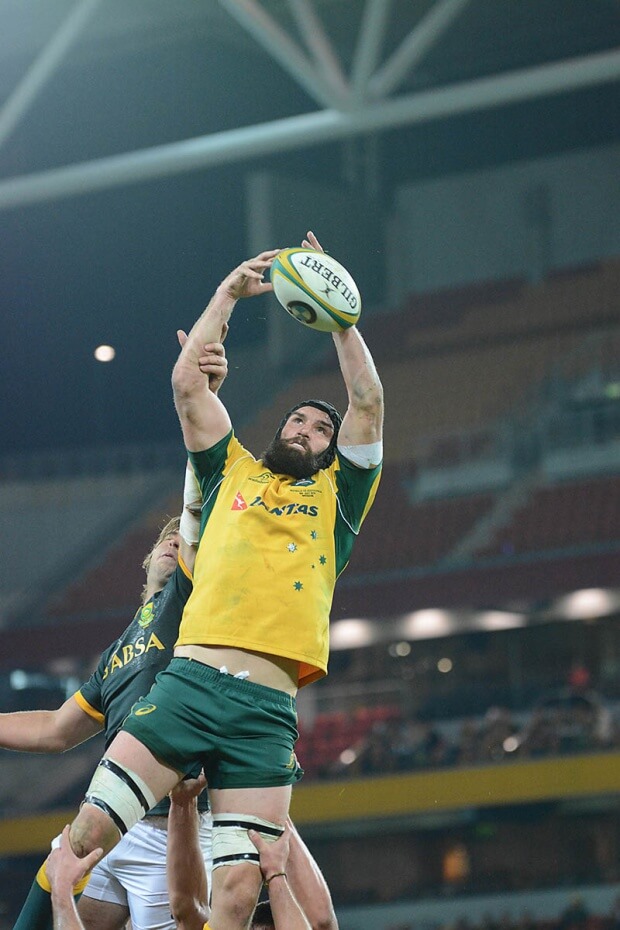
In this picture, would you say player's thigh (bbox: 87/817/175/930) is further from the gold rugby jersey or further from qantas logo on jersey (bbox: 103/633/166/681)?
the gold rugby jersey

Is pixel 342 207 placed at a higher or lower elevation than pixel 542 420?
higher

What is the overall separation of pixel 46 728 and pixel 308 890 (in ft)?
3.95

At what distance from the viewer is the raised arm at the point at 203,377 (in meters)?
4.96

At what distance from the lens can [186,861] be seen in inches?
202

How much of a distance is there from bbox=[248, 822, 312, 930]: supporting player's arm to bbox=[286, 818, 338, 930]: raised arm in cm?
80

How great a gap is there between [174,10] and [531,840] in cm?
1151

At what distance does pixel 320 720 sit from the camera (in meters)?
16.2

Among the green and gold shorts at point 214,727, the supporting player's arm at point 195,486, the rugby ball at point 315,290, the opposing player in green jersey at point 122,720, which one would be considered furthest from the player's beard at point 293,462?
the green and gold shorts at point 214,727

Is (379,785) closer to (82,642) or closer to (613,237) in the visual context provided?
(82,642)

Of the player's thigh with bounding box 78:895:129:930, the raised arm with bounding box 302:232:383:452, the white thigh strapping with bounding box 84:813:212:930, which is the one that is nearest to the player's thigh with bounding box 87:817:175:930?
the white thigh strapping with bounding box 84:813:212:930

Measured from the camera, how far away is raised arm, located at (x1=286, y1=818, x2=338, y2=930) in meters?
5.49

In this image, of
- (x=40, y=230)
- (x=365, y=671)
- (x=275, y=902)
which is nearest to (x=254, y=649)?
(x=275, y=902)

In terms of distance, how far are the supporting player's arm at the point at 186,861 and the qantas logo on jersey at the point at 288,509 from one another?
1016 mm

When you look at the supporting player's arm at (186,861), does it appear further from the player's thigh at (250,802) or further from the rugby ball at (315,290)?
the rugby ball at (315,290)
